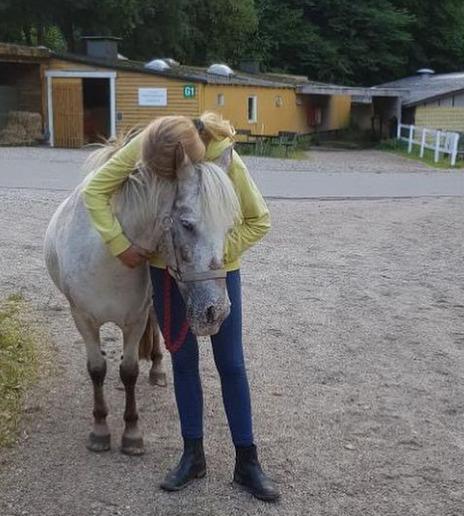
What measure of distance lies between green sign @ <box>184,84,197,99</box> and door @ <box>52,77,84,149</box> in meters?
3.90

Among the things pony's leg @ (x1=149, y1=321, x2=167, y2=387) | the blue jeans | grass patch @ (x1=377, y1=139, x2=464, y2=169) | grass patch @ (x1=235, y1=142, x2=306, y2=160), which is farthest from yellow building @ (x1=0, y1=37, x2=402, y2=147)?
the blue jeans

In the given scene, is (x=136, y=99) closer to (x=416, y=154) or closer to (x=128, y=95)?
(x=128, y=95)

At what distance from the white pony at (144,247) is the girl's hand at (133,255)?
1.2 inches

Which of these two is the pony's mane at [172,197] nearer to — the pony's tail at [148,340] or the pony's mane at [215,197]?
the pony's mane at [215,197]

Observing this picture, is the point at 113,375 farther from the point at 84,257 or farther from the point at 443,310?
the point at 443,310

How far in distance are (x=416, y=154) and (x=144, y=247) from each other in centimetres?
2665

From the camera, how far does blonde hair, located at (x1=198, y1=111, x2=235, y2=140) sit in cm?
304

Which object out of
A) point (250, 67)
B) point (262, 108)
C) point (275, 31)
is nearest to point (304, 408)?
point (262, 108)

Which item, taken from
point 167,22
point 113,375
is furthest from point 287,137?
point 113,375

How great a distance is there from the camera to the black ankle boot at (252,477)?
3408mm

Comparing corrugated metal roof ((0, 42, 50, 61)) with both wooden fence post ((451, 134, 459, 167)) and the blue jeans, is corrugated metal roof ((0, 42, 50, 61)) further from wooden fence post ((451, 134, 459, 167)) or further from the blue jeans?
the blue jeans

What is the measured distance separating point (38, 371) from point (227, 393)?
1840mm

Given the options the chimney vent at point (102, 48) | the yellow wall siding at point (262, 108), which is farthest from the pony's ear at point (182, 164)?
the chimney vent at point (102, 48)

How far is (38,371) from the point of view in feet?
16.1
